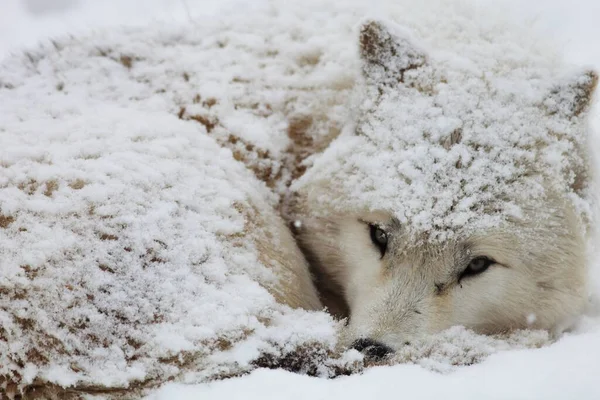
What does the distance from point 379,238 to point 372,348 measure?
0.66 meters

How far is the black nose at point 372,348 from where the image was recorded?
2.39 m

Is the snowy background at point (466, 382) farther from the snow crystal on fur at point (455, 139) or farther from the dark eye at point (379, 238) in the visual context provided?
the dark eye at point (379, 238)

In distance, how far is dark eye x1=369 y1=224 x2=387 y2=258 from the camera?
9.45 ft

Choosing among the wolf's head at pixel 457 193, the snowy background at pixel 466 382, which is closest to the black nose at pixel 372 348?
the wolf's head at pixel 457 193

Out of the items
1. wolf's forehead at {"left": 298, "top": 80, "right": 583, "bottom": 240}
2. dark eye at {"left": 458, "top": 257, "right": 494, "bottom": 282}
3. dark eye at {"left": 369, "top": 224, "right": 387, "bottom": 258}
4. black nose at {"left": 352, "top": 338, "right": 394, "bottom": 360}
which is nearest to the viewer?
black nose at {"left": 352, "top": 338, "right": 394, "bottom": 360}

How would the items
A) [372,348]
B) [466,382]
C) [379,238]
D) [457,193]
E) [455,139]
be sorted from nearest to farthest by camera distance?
[466,382] → [372,348] → [457,193] → [455,139] → [379,238]

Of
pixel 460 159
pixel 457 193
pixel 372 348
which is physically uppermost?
pixel 460 159

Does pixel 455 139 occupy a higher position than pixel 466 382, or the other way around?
pixel 455 139

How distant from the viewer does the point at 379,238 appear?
2908 millimetres

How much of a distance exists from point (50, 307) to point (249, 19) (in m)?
2.40

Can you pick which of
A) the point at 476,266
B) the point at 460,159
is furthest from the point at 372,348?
the point at 460,159

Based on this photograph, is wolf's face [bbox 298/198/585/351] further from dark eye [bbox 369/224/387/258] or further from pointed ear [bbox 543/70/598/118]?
pointed ear [bbox 543/70/598/118]

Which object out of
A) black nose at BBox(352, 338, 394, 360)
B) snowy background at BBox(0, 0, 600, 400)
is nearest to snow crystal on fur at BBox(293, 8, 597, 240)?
black nose at BBox(352, 338, 394, 360)

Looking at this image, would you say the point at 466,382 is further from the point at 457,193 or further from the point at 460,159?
the point at 460,159
